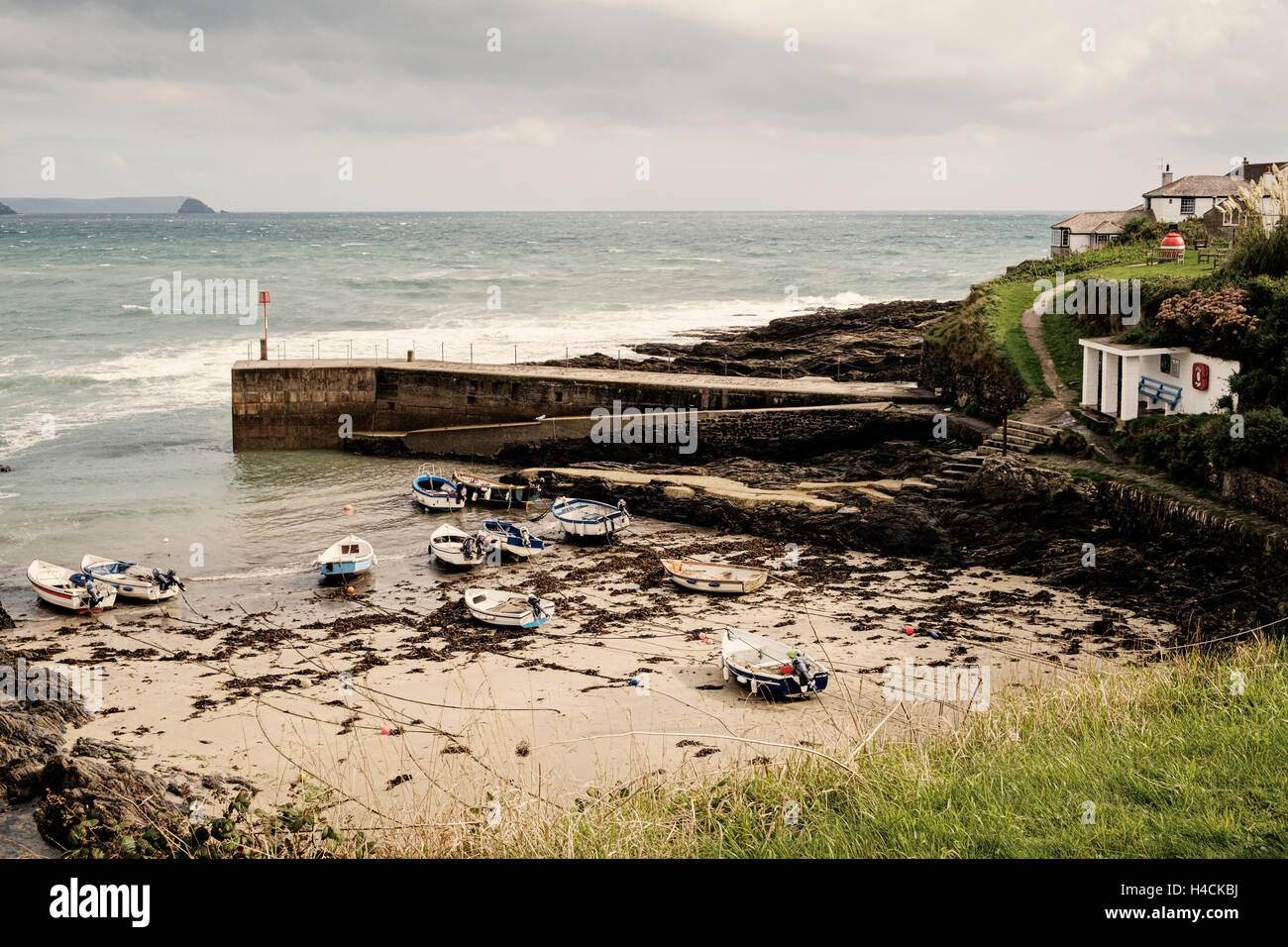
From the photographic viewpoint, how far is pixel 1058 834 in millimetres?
6594

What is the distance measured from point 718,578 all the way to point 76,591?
12029 millimetres

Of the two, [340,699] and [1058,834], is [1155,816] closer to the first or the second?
[1058,834]

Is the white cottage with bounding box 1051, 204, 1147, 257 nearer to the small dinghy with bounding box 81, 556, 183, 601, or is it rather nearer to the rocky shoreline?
the rocky shoreline

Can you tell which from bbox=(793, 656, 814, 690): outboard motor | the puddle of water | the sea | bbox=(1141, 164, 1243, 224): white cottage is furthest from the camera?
bbox=(1141, 164, 1243, 224): white cottage

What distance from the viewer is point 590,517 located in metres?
24.4

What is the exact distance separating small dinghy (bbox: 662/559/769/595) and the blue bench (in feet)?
31.9

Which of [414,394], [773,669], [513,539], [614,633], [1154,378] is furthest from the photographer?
[414,394]

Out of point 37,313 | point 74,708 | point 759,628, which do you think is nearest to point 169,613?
point 74,708

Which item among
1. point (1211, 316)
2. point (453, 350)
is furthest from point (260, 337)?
point (1211, 316)

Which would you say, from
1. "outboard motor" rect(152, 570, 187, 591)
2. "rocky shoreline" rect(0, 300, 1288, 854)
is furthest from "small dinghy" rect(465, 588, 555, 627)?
"outboard motor" rect(152, 570, 187, 591)

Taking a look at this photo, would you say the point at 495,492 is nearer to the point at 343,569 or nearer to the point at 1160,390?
the point at 343,569

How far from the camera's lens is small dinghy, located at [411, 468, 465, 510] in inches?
1083

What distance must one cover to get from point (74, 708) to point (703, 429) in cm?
1935

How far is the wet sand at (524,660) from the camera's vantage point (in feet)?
44.8
